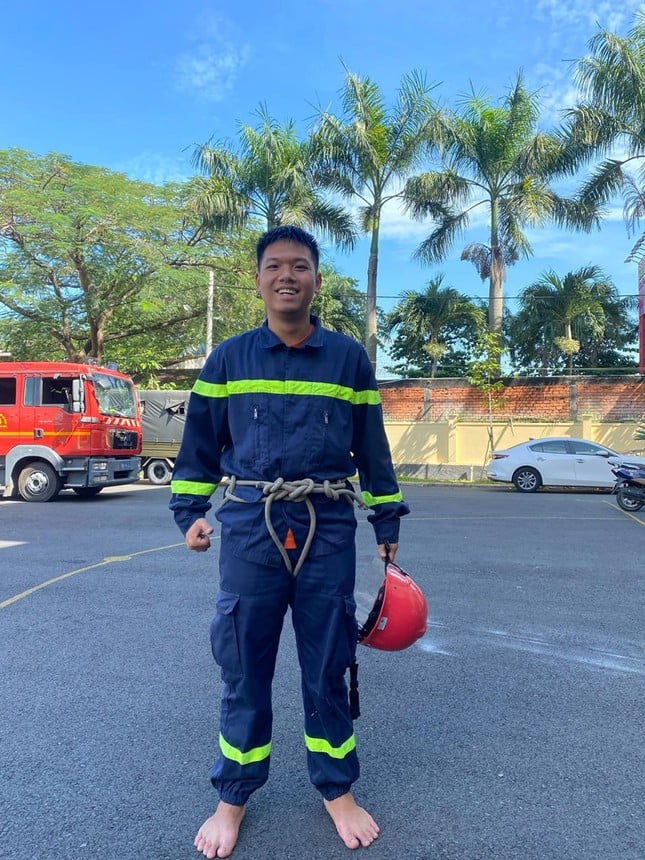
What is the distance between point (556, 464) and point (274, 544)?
14.6 m

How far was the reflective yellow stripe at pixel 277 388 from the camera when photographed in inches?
92.4

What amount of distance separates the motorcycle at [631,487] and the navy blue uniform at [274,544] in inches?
415

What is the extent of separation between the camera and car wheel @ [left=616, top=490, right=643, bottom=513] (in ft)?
38.6

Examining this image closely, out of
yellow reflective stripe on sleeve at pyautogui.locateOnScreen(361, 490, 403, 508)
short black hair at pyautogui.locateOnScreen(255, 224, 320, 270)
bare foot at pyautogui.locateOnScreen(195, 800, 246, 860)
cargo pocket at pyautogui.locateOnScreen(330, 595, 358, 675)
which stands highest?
short black hair at pyautogui.locateOnScreen(255, 224, 320, 270)

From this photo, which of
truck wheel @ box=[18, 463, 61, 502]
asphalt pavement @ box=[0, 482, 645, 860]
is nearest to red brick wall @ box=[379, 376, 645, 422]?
truck wheel @ box=[18, 463, 61, 502]

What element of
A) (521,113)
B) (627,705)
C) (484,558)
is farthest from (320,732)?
(521,113)

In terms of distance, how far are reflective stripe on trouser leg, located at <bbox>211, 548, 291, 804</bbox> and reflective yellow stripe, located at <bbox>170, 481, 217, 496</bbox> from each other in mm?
262

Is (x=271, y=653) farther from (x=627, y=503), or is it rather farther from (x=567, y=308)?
(x=567, y=308)

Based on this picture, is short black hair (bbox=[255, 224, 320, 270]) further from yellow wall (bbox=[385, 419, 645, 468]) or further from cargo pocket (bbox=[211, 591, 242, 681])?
yellow wall (bbox=[385, 419, 645, 468])

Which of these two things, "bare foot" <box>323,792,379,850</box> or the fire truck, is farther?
the fire truck

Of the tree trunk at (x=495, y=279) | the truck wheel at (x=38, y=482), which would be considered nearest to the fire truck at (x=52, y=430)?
the truck wheel at (x=38, y=482)

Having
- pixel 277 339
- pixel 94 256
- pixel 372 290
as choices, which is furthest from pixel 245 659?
pixel 94 256

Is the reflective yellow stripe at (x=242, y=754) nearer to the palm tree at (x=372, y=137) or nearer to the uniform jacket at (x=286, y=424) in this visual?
the uniform jacket at (x=286, y=424)

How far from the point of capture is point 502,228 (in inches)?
785
